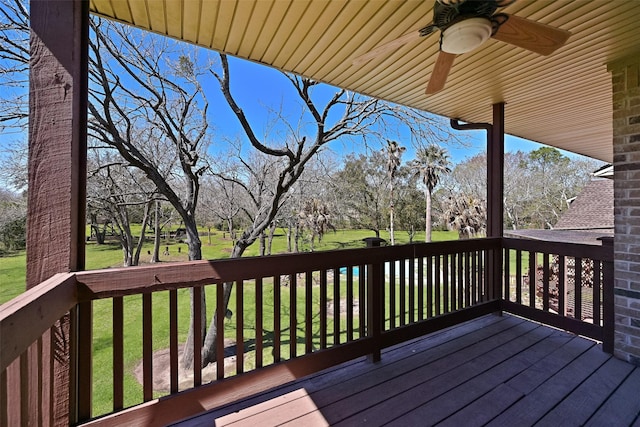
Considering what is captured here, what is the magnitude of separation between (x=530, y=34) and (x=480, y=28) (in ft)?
1.25

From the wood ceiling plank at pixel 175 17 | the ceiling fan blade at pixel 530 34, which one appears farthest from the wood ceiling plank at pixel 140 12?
the ceiling fan blade at pixel 530 34

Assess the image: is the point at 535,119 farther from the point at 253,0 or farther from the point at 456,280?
the point at 253,0

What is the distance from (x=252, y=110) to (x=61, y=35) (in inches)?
343

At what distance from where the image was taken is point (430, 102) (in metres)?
3.44

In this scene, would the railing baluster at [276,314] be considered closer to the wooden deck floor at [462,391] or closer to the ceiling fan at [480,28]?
the wooden deck floor at [462,391]

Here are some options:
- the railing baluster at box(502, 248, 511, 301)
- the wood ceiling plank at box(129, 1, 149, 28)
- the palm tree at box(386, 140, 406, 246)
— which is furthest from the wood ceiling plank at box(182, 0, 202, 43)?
the palm tree at box(386, 140, 406, 246)

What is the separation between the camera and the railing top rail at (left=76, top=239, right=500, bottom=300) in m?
1.48

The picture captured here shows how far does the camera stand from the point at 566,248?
2.84 m

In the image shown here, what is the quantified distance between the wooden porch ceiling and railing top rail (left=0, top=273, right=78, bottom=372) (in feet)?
5.29

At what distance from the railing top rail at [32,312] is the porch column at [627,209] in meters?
3.66

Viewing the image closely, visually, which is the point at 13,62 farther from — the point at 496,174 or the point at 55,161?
the point at 496,174

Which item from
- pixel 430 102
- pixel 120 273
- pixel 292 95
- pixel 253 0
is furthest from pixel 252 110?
pixel 120 273

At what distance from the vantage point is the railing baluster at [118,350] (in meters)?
1.58

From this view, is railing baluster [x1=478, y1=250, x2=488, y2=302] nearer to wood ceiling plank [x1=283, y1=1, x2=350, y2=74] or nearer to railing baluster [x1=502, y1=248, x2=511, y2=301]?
railing baluster [x1=502, y1=248, x2=511, y2=301]
